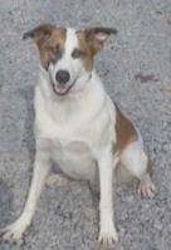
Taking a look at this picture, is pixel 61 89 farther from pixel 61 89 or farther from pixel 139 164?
pixel 139 164

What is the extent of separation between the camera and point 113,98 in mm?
6285

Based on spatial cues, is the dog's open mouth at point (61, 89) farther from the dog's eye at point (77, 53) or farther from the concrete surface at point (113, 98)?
the concrete surface at point (113, 98)

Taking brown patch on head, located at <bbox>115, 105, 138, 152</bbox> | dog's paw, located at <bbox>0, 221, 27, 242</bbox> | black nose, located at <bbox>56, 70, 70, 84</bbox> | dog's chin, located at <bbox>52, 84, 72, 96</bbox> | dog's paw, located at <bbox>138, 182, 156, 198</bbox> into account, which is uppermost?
black nose, located at <bbox>56, 70, 70, 84</bbox>

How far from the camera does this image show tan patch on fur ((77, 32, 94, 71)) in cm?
430

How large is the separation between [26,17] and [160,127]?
2500 millimetres

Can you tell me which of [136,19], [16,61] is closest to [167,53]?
[136,19]

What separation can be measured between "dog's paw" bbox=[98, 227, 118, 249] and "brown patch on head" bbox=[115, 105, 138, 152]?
0.54m

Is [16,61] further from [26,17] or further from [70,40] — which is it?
[70,40]

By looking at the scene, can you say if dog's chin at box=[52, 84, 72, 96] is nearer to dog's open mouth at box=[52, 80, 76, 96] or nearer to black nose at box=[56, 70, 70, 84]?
dog's open mouth at box=[52, 80, 76, 96]

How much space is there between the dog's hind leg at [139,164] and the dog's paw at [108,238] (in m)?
0.48

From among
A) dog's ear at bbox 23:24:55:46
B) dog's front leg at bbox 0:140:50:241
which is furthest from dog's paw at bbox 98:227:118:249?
dog's ear at bbox 23:24:55:46

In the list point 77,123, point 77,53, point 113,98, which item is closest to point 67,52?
point 77,53

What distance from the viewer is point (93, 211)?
495 centimetres

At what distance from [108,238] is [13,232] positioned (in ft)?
1.96
